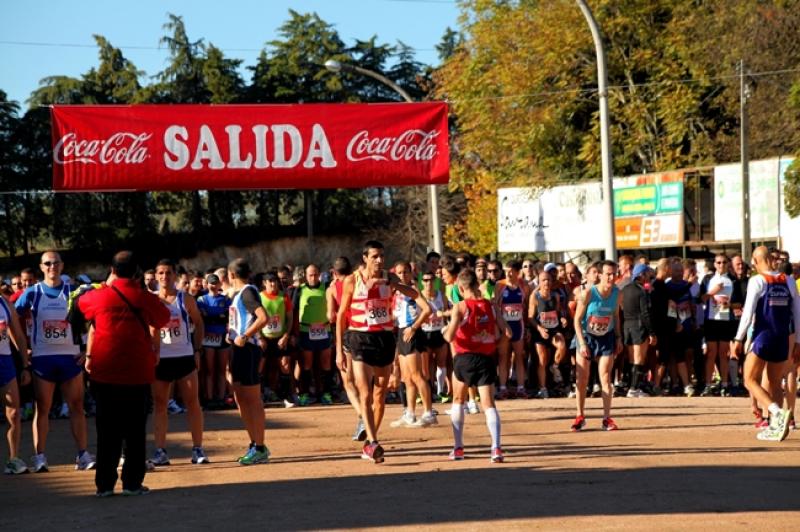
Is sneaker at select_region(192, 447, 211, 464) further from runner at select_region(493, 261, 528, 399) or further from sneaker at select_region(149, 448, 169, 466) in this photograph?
runner at select_region(493, 261, 528, 399)

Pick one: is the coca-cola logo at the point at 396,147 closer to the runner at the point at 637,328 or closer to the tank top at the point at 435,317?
the tank top at the point at 435,317

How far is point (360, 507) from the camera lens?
934 centimetres

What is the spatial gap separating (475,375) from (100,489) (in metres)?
3.70

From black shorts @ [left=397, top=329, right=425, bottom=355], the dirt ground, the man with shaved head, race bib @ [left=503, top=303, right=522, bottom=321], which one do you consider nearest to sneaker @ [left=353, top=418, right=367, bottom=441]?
the dirt ground

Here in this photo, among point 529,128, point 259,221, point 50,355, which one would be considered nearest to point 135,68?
point 259,221

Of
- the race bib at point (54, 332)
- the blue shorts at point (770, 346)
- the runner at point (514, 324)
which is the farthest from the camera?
the runner at point (514, 324)

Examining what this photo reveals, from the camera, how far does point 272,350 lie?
63.3ft

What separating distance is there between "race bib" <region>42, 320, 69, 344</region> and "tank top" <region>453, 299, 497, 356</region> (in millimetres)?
3751

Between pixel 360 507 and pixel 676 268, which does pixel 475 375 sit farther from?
pixel 676 268

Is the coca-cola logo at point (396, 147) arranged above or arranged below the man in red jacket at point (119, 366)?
above

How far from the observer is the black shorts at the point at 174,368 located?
12086mm

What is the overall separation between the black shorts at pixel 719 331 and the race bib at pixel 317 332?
19.3 ft

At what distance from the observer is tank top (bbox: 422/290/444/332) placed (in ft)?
55.0

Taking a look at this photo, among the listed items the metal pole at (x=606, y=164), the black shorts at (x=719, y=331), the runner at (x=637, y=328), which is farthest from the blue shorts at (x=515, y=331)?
the black shorts at (x=719, y=331)
